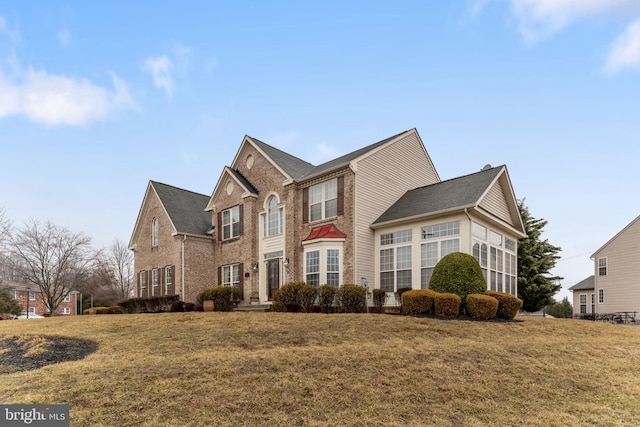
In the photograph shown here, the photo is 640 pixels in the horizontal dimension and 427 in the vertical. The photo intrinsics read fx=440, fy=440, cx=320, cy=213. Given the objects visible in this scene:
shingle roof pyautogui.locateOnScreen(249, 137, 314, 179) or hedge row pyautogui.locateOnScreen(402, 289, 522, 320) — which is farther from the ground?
shingle roof pyautogui.locateOnScreen(249, 137, 314, 179)

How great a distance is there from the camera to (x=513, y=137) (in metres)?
16.9

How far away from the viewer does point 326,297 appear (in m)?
17.4

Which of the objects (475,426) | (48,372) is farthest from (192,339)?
(475,426)

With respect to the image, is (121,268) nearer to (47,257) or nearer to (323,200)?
(47,257)

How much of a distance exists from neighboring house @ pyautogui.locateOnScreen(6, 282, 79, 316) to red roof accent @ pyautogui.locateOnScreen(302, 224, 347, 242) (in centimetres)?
5162

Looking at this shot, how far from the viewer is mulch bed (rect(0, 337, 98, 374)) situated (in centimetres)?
890

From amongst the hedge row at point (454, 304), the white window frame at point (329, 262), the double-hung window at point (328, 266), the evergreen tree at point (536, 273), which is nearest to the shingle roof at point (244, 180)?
the white window frame at point (329, 262)

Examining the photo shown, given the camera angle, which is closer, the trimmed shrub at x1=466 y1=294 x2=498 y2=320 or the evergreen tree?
the trimmed shrub at x1=466 y1=294 x2=498 y2=320

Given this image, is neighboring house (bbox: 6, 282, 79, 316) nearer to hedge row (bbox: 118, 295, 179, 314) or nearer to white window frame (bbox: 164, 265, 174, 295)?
hedge row (bbox: 118, 295, 179, 314)

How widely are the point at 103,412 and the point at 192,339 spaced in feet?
14.4

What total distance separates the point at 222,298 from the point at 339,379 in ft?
50.6

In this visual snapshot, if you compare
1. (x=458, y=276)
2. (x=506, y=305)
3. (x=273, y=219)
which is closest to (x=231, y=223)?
(x=273, y=219)

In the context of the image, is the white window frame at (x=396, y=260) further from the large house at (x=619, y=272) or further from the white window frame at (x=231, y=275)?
the large house at (x=619, y=272)

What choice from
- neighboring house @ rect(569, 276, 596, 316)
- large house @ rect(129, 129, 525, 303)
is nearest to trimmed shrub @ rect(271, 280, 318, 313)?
large house @ rect(129, 129, 525, 303)
